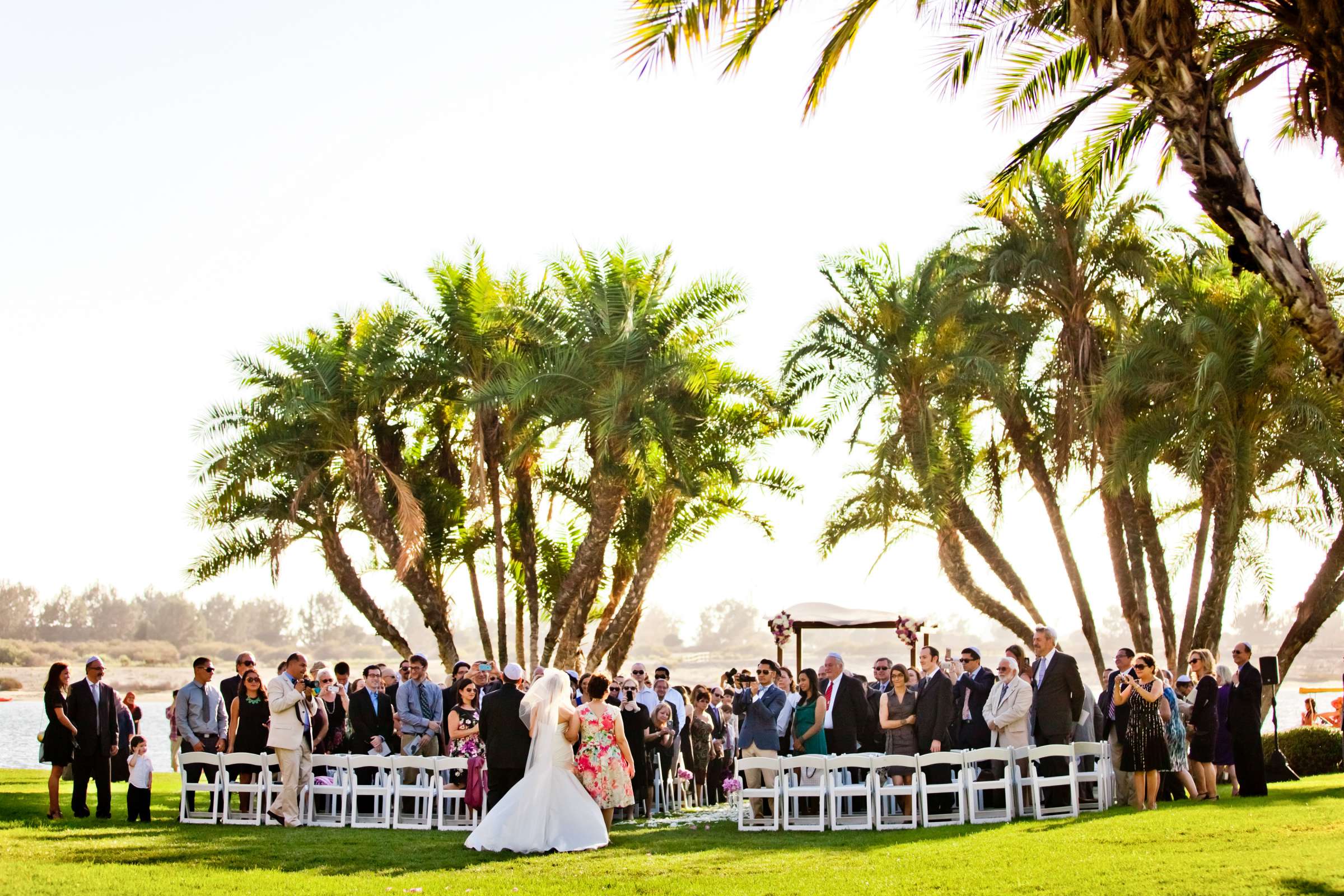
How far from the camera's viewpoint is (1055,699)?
45.3 ft

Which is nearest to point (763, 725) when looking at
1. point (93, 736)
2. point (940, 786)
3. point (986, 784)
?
point (940, 786)

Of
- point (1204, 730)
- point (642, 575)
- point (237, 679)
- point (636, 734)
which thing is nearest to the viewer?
point (1204, 730)

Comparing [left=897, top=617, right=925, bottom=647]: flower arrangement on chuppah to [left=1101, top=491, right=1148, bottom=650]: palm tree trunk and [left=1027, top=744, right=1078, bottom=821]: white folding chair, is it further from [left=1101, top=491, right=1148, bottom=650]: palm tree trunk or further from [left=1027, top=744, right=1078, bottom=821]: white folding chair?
[left=1027, top=744, right=1078, bottom=821]: white folding chair

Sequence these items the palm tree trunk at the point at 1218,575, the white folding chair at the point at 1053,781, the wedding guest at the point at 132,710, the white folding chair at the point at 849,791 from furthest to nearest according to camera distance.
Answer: the palm tree trunk at the point at 1218,575 < the wedding guest at the point at 132,710 < the white folding chair at the point at 849,791 < the white folding chair at the point at 1053,781

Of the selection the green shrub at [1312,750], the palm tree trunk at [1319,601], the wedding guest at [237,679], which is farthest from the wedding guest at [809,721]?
the palm tree trunk at [1319,601]

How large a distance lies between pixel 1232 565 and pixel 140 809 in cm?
1890

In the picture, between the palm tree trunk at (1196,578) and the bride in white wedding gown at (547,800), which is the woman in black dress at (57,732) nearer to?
the bride in white wedding gown at (547,800)

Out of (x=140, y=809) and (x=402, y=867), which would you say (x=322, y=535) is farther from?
(x=402, y=867)

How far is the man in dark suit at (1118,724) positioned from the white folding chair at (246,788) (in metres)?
9.01

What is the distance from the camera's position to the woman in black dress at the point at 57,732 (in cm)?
1454

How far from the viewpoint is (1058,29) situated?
12242 mm

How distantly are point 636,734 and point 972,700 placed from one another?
381 cm

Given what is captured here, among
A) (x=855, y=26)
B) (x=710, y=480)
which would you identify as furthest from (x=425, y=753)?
(x=710, y=480)

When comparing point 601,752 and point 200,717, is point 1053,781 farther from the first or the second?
point 200,717
